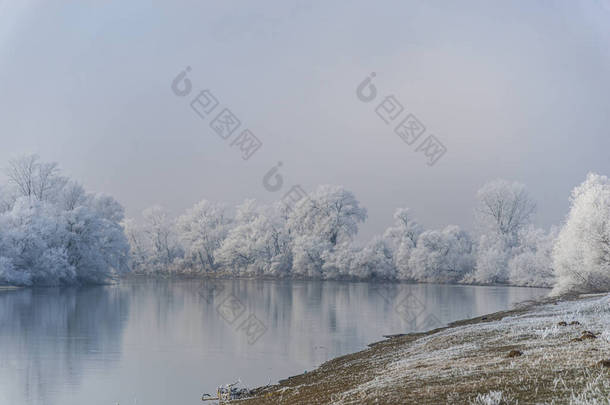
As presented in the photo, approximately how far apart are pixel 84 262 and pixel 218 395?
237 feet

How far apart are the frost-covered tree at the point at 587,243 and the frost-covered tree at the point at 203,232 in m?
85.6

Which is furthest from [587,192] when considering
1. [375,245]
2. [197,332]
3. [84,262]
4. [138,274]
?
[138,274]

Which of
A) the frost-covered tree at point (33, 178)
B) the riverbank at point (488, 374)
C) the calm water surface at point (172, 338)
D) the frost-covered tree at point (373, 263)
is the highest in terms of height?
the frost-covered tree at point (33, 178)

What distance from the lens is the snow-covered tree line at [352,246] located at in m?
104

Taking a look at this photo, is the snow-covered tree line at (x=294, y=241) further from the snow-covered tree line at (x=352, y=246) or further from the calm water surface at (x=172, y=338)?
the calm water surface at (x=172, y=338)

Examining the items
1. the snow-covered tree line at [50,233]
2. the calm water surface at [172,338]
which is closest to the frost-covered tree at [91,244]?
the snow-covered tree line at [50,233]

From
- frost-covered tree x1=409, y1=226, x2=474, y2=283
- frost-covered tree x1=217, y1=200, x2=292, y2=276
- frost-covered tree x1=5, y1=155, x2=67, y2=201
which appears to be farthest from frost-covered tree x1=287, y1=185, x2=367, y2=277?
frost-covered tree x1=5, y1=155, x2=67, y2=201

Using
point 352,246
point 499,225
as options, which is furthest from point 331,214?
point 499,225

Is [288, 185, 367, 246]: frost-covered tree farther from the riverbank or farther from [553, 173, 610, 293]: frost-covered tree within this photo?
the riverbank

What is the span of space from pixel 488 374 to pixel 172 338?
27.2 metres

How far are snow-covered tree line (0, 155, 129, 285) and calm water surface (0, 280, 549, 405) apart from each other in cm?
1004

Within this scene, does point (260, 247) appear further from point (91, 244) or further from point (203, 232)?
point (91, 244)

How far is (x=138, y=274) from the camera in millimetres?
136500

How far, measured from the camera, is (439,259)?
109375 millimetres
